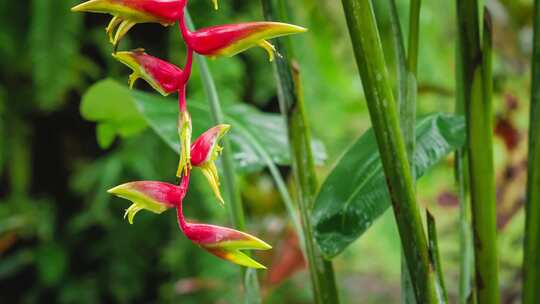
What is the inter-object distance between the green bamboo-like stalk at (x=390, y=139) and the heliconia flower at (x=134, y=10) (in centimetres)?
7

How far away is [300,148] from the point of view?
34 cm

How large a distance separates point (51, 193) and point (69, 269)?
0.16 meters

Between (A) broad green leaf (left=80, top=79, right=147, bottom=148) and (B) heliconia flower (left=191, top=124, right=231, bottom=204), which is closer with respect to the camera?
(B) heliconia flower (left=191, top=124, right=231, bottom=204)

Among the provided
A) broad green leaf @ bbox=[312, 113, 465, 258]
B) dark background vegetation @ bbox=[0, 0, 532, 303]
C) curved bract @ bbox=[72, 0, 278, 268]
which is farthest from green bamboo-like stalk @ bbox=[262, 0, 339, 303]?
dark background vegetation @ bbox=[0, 0, 532, 303]

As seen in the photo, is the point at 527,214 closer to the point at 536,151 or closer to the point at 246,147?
the point at 536,151

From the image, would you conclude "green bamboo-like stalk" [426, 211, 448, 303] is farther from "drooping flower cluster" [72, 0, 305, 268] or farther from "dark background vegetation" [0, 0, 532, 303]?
"dark background vegetation" [0, 0, 532, 303]

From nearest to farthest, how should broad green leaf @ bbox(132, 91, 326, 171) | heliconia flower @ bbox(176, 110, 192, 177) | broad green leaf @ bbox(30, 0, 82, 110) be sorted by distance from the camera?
heliconia flower @ bbox(176, 110, 192, 177)
broad green leaf @ bbox(132, 91, 326, 171)
broad green leaf @ bbox(30, 0, 82, 110)

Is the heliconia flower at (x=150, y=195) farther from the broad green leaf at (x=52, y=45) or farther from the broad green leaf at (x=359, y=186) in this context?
the broad green leaf at (x=52, y=45)

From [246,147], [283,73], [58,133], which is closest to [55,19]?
[58,133]

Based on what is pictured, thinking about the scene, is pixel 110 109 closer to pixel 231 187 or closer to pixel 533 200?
pixel 231 187

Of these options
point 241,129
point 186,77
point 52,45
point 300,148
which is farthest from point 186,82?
point 52,45

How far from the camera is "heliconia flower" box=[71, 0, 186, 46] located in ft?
0.70

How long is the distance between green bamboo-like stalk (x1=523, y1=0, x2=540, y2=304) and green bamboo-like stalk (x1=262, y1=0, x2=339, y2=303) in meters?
0.10

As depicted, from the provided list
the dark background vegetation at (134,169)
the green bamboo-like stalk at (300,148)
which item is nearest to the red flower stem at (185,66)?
the green bamboo-like stalk at (300,148)
